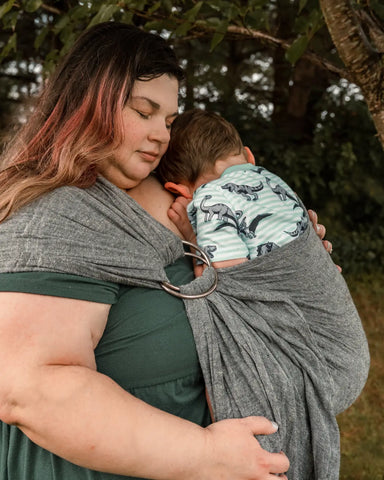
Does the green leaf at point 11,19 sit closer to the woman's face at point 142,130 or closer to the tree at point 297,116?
the woman's face at point 142,130

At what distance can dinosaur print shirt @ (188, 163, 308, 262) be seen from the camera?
1564 millimetres

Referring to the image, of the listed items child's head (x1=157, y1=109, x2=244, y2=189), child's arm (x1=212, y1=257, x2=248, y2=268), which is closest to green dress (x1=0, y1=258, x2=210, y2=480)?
child's arm (x1=212, y1=257, x2=248, y2=268)

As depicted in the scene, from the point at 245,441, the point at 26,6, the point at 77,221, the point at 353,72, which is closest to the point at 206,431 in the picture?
the point at 245,441

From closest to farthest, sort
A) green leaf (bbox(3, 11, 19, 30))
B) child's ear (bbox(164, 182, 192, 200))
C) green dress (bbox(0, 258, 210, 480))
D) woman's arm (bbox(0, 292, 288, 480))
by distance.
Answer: woman's arm (bbox(0, 292, 288, 480)), green dress (bbox(0, 258, 210, 480)), child's ear (bbox(164, 182, 192, 200)), green leaf (bbox(3, 11, 19, 30))

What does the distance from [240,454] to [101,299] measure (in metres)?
0.48

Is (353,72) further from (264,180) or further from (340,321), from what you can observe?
(340,321)

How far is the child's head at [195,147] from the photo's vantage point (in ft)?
6.21

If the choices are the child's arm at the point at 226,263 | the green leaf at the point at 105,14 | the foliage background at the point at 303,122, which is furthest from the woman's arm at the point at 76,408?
the foliage background at the point at 303,122

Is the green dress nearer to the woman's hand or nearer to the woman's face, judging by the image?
the woman's hand

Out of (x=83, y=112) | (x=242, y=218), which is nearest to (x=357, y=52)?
(x=242, y=218)

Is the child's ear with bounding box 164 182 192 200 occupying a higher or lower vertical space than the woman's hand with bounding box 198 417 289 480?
higher

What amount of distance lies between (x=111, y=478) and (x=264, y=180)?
3.34ft

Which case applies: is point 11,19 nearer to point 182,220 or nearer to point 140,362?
point 182,220

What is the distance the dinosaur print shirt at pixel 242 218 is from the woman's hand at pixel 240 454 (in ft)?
1.57
